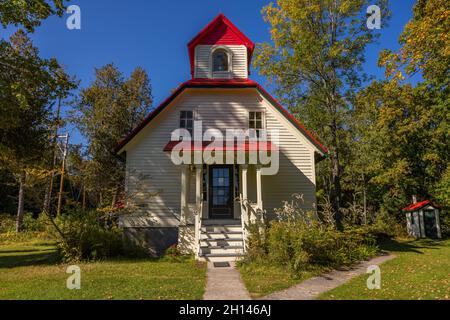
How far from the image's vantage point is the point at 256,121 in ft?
43.8

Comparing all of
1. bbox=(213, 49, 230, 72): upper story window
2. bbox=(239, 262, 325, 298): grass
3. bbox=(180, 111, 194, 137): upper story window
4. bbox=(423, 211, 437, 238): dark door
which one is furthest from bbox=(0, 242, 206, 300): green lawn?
bbox=(423, 211, 437, 238): dark door

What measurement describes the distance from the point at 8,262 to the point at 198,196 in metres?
7.48

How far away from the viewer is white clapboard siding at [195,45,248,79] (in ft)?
46.0

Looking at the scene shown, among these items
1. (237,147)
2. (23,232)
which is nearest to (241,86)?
(237,147)

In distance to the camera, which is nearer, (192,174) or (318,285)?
(318,285)

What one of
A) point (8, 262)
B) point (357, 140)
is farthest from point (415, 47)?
point (8, 262)

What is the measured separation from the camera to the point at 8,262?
10523 millimetres

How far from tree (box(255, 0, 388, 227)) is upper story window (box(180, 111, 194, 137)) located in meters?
7.72

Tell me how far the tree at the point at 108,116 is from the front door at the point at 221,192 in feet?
21.8

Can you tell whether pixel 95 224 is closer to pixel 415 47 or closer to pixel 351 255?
pixel 351 255

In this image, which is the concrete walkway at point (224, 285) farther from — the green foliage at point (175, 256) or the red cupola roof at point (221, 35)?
→ the red cupola roof at point (221, 35)

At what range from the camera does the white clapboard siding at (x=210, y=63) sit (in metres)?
14.0

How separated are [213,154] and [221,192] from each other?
216cm

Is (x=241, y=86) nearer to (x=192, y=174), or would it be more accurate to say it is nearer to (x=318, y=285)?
(x=192, y=174)
